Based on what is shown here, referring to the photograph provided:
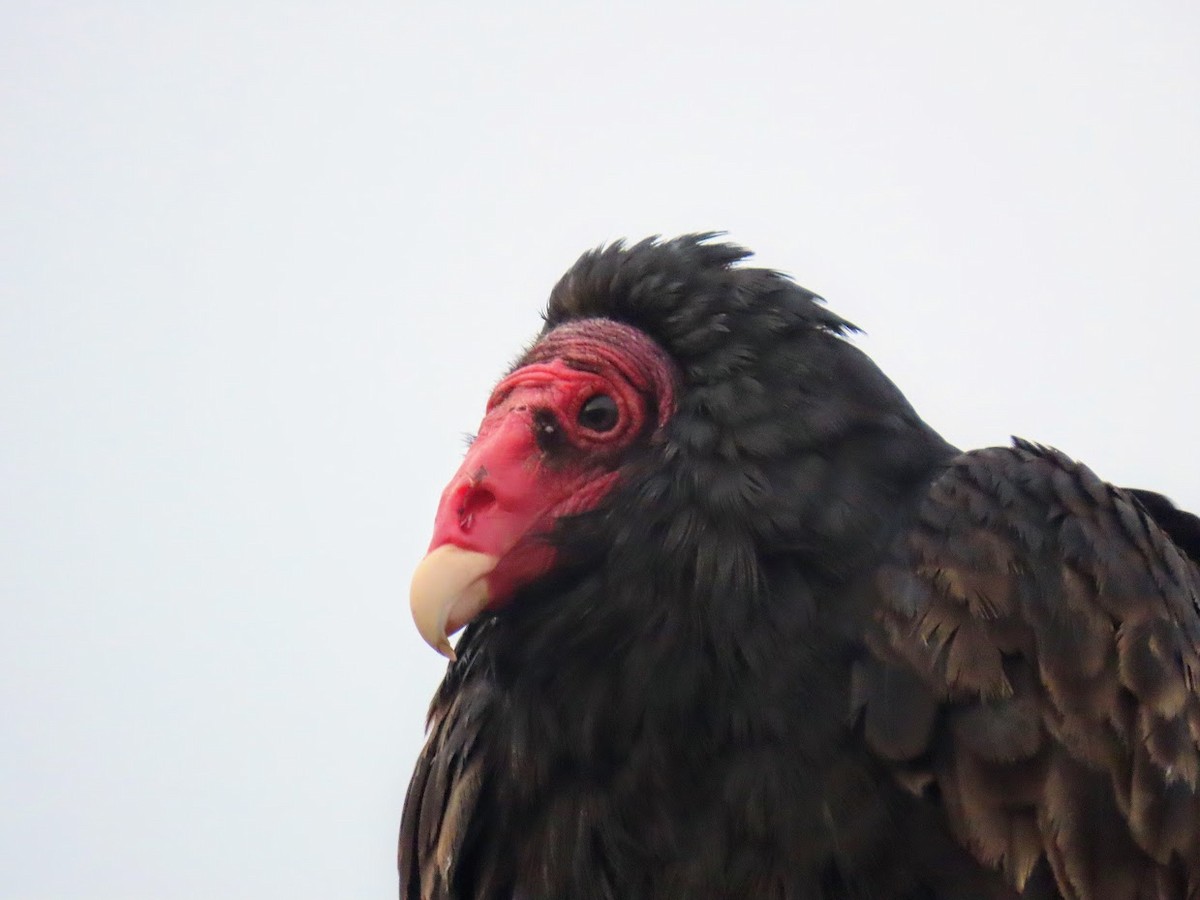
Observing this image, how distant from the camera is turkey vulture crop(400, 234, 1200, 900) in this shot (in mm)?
2504

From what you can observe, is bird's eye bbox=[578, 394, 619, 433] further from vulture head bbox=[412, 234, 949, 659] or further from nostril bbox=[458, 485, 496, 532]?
nostril bbox=[458, 485, 496, 532]

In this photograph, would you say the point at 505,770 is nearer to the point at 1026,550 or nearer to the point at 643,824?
the point at 643,824

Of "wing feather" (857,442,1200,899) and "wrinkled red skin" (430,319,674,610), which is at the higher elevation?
"wrinkled red skin" (430,319,674,610)

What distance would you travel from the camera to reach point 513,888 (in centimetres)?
279

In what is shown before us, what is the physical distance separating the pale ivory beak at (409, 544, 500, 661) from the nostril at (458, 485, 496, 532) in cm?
7

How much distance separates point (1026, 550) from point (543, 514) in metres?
0.91

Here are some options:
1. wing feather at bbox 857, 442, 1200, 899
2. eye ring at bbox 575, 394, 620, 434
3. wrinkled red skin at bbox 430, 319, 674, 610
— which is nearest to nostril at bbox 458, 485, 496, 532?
wrinkled red skin at bbox 430, 319, 674, 610

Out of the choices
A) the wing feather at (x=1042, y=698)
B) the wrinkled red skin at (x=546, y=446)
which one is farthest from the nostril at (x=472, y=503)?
the wing feather at (x=1042, y=698)

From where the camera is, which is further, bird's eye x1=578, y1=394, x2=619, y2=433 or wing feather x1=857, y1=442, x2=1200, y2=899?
bird's eye x1=578, y1=394, x2=619, y2=433

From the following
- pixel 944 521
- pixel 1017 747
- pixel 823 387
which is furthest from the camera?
pixel 823 387

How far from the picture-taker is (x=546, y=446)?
2865 millimetres

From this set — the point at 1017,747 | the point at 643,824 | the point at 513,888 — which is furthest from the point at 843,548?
Answer: the point at 513,888

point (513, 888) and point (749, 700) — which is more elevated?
point (749, 700)

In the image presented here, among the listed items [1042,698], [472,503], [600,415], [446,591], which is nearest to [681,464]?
[600,415]
